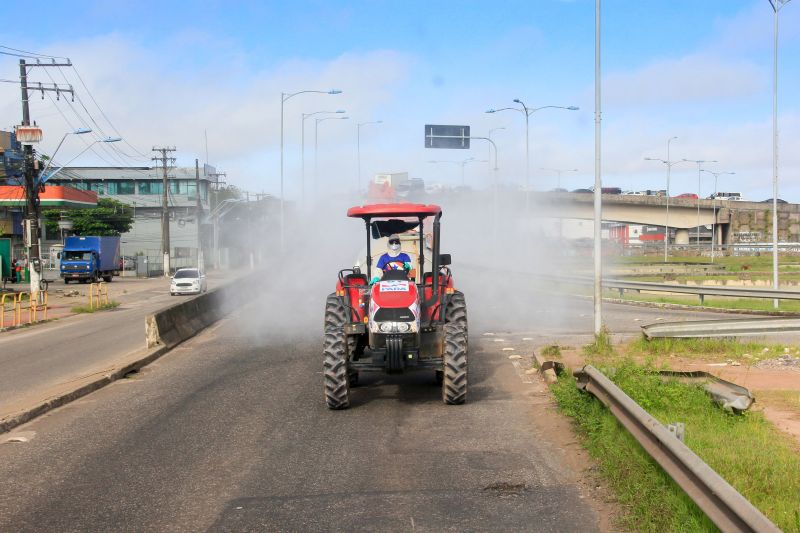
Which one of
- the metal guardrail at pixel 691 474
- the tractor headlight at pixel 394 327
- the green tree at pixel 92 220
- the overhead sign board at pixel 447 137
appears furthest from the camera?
the green tree at pixel 92 220

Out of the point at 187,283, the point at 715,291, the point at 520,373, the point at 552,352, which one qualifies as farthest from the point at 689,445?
the point at 187,283

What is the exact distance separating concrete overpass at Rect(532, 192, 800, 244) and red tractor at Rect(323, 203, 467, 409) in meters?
63.9

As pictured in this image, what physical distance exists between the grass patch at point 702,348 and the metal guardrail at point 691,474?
7.38 m

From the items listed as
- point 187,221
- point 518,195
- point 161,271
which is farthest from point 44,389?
point 187,221

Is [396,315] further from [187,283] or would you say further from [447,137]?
[447,137]

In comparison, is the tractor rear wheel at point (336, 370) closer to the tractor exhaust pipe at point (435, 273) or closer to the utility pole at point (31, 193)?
the tractor exhaust pipe at point (435, 273)

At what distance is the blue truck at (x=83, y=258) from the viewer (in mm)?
60294

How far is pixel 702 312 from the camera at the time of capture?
28.6m

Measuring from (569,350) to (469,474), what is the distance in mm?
9043

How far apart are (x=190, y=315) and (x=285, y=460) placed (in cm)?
1541

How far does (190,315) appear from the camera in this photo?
23062 mm

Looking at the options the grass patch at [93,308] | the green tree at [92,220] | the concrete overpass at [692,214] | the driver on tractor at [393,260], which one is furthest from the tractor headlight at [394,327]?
the green tree at [92,220]

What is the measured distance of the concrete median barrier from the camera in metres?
19.1

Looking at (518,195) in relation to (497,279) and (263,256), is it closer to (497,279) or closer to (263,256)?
(497,279)
